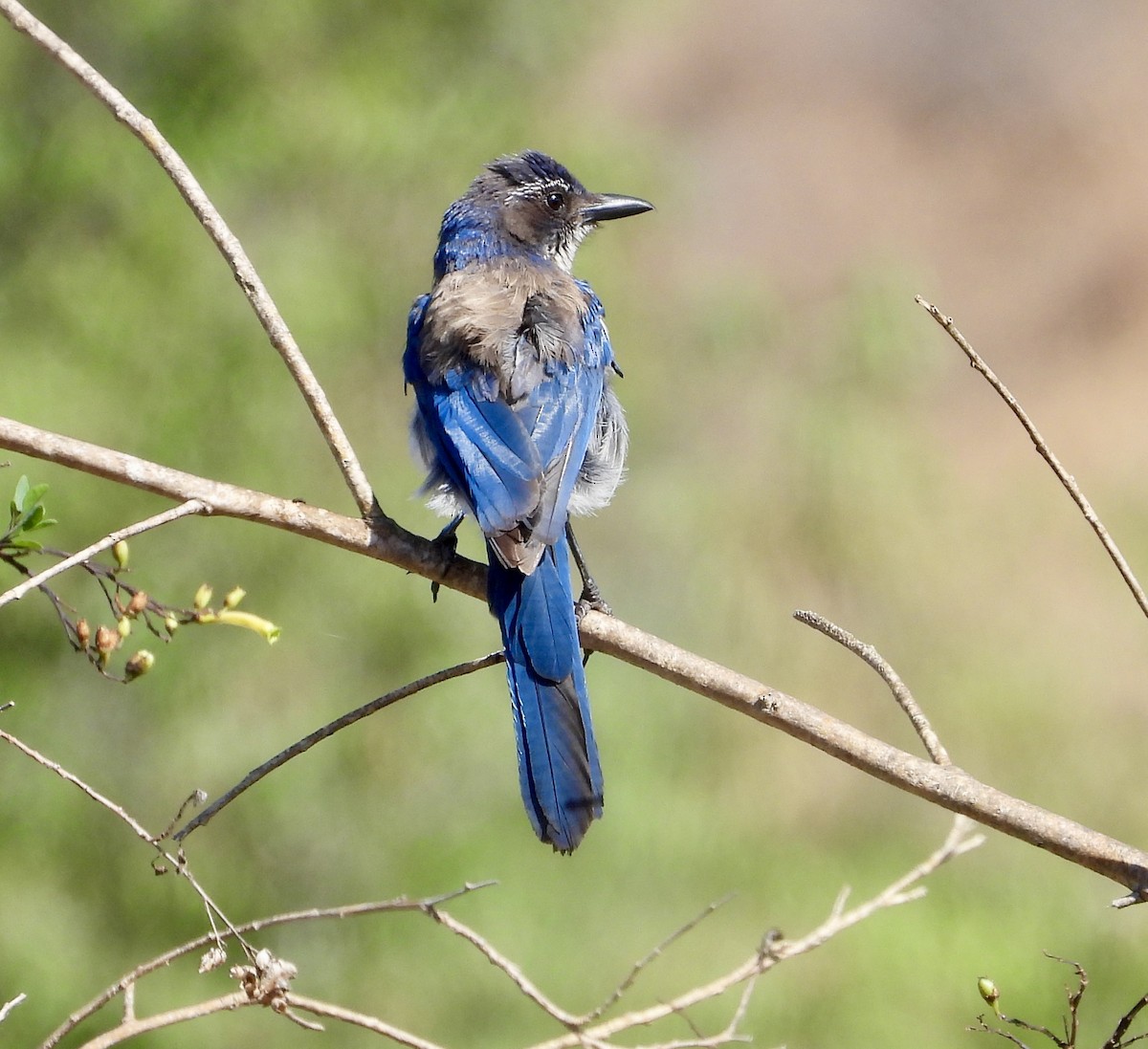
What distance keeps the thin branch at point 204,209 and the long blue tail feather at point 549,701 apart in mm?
434

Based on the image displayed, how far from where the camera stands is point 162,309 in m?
6.39

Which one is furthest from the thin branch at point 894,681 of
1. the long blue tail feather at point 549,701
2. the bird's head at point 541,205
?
the bird's head at point 541,205

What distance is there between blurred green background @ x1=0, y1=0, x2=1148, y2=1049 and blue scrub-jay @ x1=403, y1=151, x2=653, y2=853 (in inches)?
81.8

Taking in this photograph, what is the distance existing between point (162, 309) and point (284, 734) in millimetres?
2009

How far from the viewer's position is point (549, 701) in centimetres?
291

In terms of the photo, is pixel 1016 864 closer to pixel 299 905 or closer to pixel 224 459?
pixel 299 905

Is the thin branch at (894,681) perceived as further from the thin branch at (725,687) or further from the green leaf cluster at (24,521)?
the green leaf cluster at (24,521)

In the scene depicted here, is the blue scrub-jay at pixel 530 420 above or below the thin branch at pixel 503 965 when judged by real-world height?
above

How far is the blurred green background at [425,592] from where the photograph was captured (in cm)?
640

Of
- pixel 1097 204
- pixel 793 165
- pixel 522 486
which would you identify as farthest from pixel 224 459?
pixel 1097 204

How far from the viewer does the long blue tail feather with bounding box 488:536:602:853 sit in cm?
277

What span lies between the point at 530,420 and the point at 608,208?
1543 mm

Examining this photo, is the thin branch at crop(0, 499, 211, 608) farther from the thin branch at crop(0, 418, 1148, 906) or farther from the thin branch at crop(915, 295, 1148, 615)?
the thin branch at crop(915, 295, 1148, 615)

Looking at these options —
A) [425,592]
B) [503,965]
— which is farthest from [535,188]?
[503,965]
